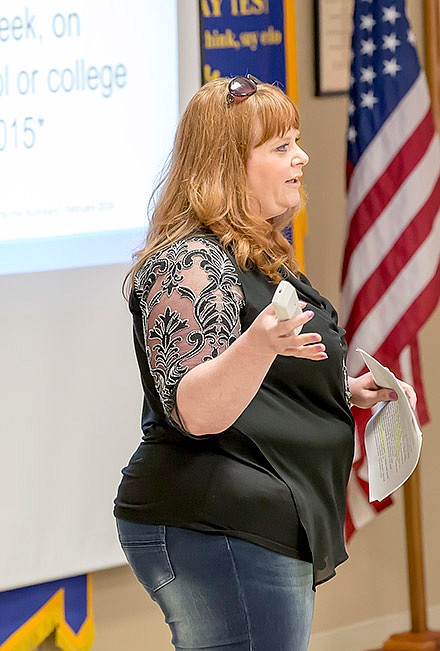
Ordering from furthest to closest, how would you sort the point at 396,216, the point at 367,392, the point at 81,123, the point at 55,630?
the point at 396,216 → the point at 55,630 → the point at 81,123 → the point at 367,392

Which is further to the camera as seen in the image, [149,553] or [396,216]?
[396,216]

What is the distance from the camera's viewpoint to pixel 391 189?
2998 mm

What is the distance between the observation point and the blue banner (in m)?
2.77

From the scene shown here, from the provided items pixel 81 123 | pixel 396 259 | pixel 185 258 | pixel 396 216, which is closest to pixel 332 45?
pixel 396 216

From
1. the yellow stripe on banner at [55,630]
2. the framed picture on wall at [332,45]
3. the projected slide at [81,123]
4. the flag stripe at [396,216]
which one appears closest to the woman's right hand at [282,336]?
the projected slide at [81,123]

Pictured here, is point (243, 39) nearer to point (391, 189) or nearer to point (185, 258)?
point (391, 189)

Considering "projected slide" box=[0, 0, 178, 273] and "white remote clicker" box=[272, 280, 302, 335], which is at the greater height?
"projected slide" box=[0, 0, 178, 273]

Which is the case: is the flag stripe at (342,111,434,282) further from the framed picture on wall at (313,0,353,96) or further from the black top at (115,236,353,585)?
the black top at (115,236,353,585)

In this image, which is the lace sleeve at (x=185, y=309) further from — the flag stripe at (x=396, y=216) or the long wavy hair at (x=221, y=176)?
the flag stripe at (x=396, y=216)

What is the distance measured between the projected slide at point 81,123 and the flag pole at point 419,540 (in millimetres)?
919

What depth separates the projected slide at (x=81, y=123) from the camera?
2.39 metres

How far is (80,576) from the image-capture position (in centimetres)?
269

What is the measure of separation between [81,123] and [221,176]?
103 cm

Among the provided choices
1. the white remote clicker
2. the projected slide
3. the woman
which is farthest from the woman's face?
the projected slide
